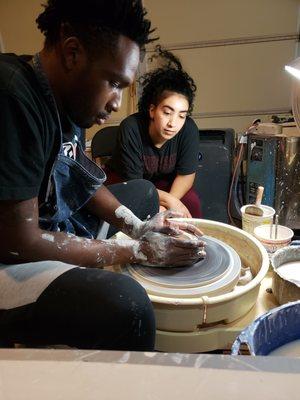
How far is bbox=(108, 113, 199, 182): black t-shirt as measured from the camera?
72.4 inches

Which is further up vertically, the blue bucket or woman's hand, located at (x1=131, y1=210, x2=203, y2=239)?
woman's hand, located at (x1=131, y1=210, x2=203, y2=239)

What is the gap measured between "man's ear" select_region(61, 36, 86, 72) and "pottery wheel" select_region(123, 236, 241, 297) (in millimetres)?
622

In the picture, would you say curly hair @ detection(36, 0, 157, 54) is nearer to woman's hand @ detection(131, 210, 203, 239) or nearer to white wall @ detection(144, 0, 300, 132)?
woman's hand @ detection(131, 210, 203, 239)

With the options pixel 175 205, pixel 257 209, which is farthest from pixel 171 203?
pixel 257 209

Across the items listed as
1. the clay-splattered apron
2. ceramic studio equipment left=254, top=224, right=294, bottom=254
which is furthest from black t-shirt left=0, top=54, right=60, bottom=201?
Answer: ceramic studio equipment left=254, top=224, right=294, bottom=254

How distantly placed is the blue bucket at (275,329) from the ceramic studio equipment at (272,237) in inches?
17.1

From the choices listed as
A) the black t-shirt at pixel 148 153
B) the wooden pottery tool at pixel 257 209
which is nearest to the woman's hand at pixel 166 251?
the wooden pottery tool at pixel 257 209

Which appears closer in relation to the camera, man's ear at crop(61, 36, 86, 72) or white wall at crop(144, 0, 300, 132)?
man's ear at crop(61, 36, 86, 72)

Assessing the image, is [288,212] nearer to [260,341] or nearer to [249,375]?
[260,341]

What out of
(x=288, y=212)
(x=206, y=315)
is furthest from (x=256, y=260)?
(x=288, y=212)

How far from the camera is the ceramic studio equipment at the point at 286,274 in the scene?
103cm

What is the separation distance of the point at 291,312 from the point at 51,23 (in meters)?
0.94

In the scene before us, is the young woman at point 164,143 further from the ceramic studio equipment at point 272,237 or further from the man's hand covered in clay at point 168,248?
the man's hand covered in clay at point 168,248

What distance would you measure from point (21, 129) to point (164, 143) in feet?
3.93
